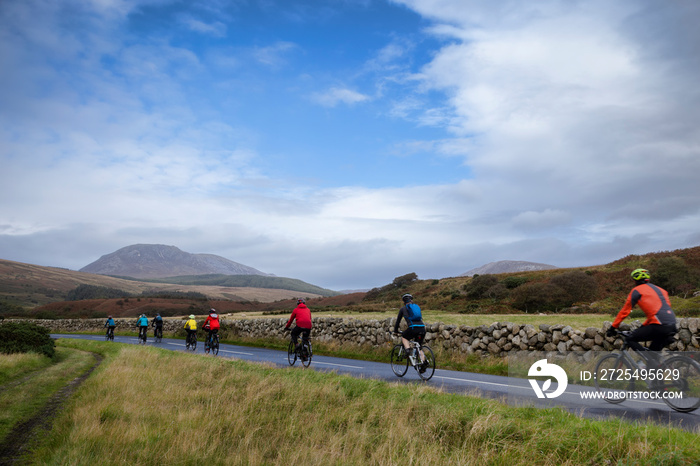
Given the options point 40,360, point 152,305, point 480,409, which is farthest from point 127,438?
point 152,305

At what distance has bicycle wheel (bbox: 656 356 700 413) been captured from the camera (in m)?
7.36

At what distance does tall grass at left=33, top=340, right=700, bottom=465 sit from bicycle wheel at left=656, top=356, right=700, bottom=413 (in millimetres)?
2137

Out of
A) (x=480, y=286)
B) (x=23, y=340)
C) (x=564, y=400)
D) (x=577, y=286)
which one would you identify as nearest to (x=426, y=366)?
(x=564, y=400)

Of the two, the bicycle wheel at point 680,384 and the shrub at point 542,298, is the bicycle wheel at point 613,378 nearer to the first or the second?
the bicycle wheel at point 680,384

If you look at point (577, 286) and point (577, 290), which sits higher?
point (577, 286)

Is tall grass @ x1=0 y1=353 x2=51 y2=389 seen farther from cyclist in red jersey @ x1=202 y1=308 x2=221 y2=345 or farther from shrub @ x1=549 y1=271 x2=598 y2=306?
shrub @ x1=549 y1=271 x2=598 y2=306

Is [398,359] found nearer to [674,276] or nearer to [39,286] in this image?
[674,276]

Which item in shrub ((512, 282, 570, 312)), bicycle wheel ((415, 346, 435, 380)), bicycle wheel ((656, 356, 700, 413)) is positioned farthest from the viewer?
shrub ((512, 282, 570, 312))

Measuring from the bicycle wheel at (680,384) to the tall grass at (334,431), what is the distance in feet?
7.01

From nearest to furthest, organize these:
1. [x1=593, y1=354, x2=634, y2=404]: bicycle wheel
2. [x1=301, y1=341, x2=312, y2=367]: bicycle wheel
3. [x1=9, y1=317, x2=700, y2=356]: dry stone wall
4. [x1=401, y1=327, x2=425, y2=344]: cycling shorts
Result: 1. [x1=593, y1=354, x2=634, y2=404]: bicycle wheel
2. [x1=401, y1=327, x2=425, y2=344]: cycling shorts
3. [x1=9, y1=317, x2=700, y2=356]: dry stone wall
4. [x1=301, y1=341, x2=312, y2=367]: bicycle wheel

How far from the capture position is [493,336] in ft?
54.0

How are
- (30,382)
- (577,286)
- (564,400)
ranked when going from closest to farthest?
(564,400) < (30,382) < (577,286)

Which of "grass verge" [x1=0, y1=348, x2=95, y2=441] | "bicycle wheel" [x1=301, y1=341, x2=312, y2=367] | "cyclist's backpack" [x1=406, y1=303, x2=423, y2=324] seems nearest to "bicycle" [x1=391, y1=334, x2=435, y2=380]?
"cyclist's backpack" [x1=406, y1=303, x2=423, y2=324]

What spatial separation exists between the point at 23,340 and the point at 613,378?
22.4m
